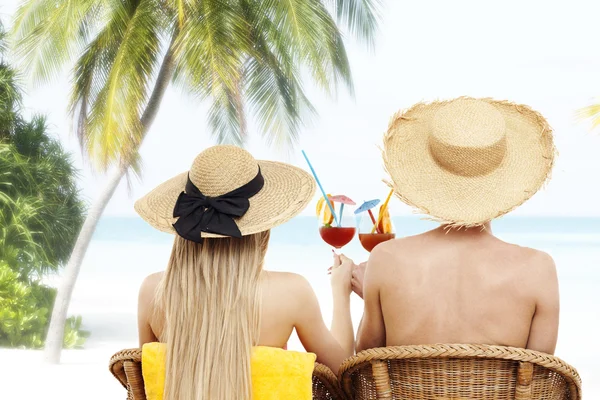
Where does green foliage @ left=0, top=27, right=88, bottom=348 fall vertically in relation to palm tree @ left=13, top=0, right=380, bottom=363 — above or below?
below

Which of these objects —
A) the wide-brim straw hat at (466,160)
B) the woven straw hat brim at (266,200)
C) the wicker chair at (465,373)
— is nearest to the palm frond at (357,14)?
the wide-brim straw hat at (466,160)

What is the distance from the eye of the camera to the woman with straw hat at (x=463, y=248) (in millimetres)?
2109

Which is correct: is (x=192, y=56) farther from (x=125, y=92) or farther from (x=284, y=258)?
(x=284, y=258)

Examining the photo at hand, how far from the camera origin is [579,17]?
3145cm

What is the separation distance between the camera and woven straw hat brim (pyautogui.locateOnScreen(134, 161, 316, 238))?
2.13m

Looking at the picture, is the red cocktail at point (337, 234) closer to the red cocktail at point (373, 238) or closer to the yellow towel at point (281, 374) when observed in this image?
the red cocktail at point (373, 238)

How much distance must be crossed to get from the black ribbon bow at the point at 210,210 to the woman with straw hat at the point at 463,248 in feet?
1.24

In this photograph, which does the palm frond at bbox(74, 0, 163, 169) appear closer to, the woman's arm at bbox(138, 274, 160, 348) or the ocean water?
the woman's arm at bbox(138, 274, 160, 348)

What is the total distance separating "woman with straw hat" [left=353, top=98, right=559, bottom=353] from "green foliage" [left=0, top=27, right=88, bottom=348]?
20808mm

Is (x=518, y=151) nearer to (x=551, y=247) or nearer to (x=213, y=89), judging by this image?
(x=213, y=89)

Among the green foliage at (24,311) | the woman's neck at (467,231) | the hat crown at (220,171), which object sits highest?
the hat crown at (220,171)

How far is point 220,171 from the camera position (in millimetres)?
2180

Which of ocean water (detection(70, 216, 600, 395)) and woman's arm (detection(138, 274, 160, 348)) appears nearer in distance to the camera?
woman's arm (detection(138, 274, 160, 348))

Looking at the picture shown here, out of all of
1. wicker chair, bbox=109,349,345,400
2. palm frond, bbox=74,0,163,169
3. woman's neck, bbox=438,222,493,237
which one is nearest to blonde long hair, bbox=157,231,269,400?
wicker chair, bbox=109,349,345,400
